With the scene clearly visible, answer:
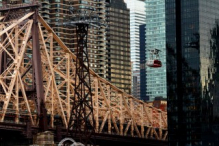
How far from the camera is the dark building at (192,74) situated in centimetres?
17325

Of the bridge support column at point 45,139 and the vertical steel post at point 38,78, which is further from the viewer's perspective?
the vertical steel post at point 38,78

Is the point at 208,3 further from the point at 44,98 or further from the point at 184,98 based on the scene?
the point at 44,98

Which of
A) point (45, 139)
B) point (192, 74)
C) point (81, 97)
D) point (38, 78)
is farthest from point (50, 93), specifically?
point (192, 74)

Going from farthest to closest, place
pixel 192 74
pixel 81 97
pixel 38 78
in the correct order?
pixel 192 74 < pixel 38 78 < pixel 81 97

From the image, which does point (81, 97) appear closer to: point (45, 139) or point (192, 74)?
point (45, 139)

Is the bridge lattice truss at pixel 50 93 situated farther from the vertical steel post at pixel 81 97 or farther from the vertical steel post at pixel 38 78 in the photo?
the vertical steel post at pixel 81 97

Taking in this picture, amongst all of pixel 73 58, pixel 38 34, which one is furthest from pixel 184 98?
pixel 38 34

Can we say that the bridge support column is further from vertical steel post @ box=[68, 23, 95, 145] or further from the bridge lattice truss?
the bridge lattice truss

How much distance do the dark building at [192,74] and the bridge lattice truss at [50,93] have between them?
365 inches

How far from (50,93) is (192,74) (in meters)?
29.9

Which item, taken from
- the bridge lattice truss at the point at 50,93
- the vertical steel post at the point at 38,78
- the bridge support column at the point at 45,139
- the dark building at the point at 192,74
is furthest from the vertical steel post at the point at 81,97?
the dark building at the point at 192,74

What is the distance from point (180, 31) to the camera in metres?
178

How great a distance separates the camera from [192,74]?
176 metres

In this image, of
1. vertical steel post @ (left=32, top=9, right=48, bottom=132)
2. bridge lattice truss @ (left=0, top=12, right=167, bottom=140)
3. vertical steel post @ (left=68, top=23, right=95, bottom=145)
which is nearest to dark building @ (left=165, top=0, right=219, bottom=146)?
bridge lattice truss @ (left=0, top=12, right=167, bottom=140)
